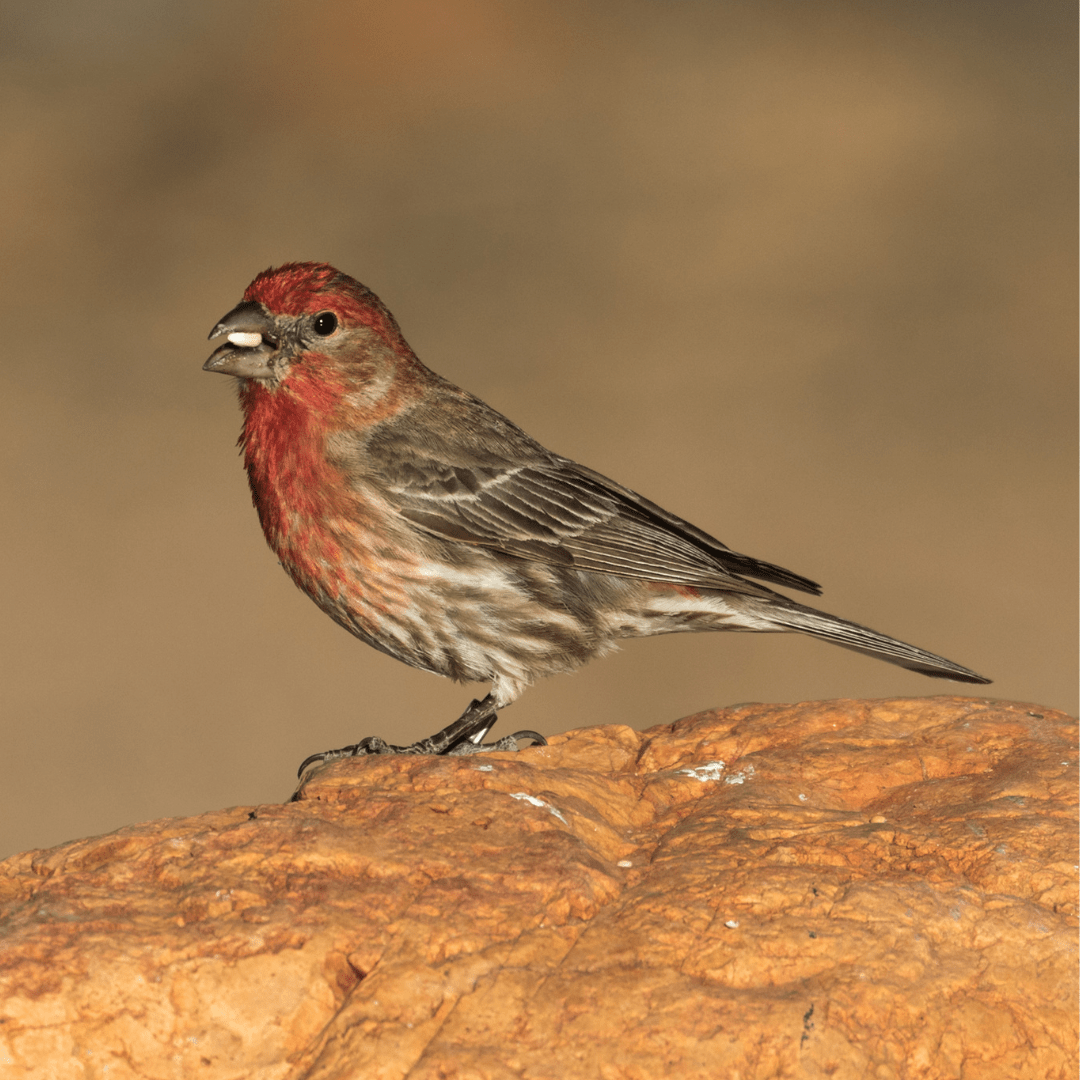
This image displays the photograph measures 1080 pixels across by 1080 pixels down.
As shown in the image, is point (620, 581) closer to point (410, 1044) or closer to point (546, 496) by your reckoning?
point (546, 496)

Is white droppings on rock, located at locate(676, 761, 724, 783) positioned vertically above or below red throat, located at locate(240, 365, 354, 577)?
below

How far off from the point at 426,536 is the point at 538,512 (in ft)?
1.97

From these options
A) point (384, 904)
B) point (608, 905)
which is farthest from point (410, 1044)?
point (608, 905)

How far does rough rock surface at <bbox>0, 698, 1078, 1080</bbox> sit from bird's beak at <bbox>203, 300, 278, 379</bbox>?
2.11 m

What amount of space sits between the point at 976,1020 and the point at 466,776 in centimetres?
180

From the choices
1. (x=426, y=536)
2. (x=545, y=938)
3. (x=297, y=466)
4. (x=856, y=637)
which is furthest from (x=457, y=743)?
(x=545, y=938)

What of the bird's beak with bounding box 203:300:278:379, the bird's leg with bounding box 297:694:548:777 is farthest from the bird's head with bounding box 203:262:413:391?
the bird's leg with bounding box 297:694:548:777

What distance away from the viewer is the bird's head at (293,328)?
554 cm

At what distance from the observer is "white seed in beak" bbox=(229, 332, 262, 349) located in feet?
18.1

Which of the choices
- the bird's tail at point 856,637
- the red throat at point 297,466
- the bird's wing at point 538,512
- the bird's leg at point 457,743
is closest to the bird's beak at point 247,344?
the red throat at point 297,466

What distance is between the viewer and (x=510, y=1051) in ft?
9.35

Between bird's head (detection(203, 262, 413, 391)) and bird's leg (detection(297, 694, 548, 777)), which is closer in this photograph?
bird's leg (detection(297, 694, 548, 777))

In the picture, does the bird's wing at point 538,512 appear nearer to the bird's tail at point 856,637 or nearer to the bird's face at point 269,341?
the bird's tail at point 856,637

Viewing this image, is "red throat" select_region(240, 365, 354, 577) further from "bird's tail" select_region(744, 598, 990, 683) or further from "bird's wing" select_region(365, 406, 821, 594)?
"bird's tail" select_region(744, 598, 990, 683)
